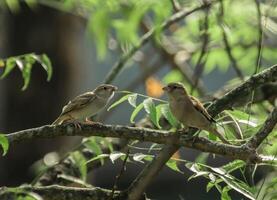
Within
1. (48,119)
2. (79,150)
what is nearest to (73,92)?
(48,119)

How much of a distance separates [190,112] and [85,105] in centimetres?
125

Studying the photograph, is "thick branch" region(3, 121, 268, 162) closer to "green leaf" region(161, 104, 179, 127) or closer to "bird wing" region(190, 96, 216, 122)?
"green leaf" region(161, 104, 179, 127)

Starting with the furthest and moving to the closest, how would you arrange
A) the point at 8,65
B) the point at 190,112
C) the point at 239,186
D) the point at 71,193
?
the point at 8,65 < the point at 190,112 < the point at 71,193 < the point at 239,186

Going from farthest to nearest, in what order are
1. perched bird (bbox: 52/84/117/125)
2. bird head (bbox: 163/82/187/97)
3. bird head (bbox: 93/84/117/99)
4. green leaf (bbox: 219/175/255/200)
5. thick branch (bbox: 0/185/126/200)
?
bird head (bbox: 93/84/117/99), perched bird (bbox: 52/84/117/125), bird head (bbox: 163/82/187/97), thick branch (bbox: 0/185/126/200), green leaf (bbox: 219/175/255/200)

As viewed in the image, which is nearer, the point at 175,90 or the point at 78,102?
the point at 175,90

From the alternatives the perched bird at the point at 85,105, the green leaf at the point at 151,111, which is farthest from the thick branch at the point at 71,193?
the perched bird at the point at 85,105

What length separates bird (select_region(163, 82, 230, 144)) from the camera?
4.08 meters

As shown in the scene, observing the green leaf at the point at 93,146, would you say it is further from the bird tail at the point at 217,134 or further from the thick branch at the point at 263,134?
the thick branch at the point at 263,134

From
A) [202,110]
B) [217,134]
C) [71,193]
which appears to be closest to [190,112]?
[202,110]

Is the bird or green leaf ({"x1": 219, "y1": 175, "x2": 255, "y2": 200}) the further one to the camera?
the bird

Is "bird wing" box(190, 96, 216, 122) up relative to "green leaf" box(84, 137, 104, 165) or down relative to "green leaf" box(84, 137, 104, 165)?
up

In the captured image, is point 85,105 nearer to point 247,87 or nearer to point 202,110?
point 202,110

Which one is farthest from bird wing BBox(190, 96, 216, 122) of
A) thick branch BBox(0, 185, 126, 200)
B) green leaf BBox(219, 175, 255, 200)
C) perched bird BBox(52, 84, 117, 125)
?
perched bird BBox(52, 84, 117, 125)

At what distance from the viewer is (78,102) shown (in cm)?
530
